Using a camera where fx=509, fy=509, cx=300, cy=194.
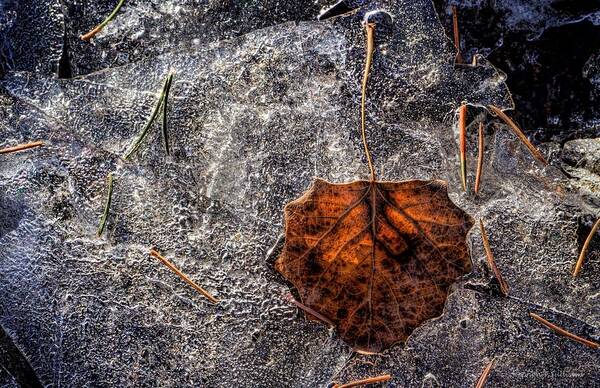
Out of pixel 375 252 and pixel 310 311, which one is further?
pixel 310 311

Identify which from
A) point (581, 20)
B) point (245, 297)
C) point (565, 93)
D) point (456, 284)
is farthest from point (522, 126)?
point (245, 297)

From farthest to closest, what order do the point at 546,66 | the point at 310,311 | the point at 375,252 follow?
the point at 546,66
the point at 310,311
the point at 375,252

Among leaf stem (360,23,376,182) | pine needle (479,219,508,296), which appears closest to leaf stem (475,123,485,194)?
pine needle (479,219,508,296)

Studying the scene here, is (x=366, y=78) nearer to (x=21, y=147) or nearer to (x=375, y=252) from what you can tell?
(x=375, y=252)

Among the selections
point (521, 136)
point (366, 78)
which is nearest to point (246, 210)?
point (366, 78)

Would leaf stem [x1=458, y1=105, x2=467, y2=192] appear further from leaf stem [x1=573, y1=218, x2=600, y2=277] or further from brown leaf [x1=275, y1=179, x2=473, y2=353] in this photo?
leaf stem [x1=573, y1=218, x2=600, y2=277]

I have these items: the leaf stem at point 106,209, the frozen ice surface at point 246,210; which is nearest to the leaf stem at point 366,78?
the frozen ice surface at point 246,210

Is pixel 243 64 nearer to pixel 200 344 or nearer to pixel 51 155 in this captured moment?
pixel 51 155

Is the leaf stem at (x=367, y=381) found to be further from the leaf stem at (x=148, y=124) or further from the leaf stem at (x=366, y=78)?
the leaf stem at (x=148, y=124)
